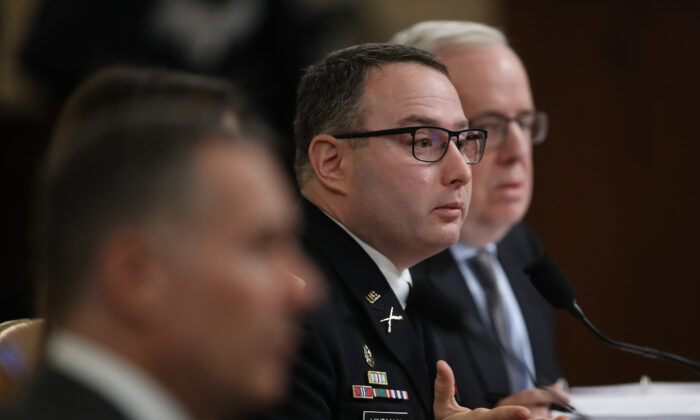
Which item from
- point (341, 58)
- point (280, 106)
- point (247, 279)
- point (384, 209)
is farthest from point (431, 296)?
point (280, 106)

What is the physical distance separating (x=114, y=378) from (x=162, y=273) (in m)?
0.11

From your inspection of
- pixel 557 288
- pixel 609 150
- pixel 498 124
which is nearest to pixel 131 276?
pixel 557 288

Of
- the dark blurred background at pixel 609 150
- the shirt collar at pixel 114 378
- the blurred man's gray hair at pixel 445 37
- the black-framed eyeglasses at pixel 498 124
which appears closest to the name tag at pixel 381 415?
the shirt collar at pixel 114 378

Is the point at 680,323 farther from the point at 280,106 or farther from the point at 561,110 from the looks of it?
the point at 280,106

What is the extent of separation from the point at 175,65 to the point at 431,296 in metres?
2.58

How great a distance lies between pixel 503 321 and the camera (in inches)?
104

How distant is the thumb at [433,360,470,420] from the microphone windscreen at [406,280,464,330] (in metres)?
0.08

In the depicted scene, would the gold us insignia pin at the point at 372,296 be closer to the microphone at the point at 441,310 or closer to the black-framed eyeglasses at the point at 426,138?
the microphone at the point at 441,310

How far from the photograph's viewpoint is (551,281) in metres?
2.10

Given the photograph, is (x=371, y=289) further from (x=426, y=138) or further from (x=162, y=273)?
(x=162, y=273)

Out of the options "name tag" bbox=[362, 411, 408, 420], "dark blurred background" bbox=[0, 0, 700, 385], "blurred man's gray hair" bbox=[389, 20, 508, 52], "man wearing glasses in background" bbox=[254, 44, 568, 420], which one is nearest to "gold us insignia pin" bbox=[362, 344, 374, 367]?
"man wearing glasses in background" bbox=[254, 44, 568, 420]

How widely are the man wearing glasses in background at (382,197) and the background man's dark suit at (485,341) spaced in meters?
0.16

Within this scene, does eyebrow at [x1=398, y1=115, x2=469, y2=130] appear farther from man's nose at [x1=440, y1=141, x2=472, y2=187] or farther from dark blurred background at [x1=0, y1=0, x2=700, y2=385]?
dark blurred background at [x1=0, y1=0, x2=700, y2=385]

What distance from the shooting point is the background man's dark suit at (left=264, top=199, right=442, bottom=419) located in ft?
5.80
